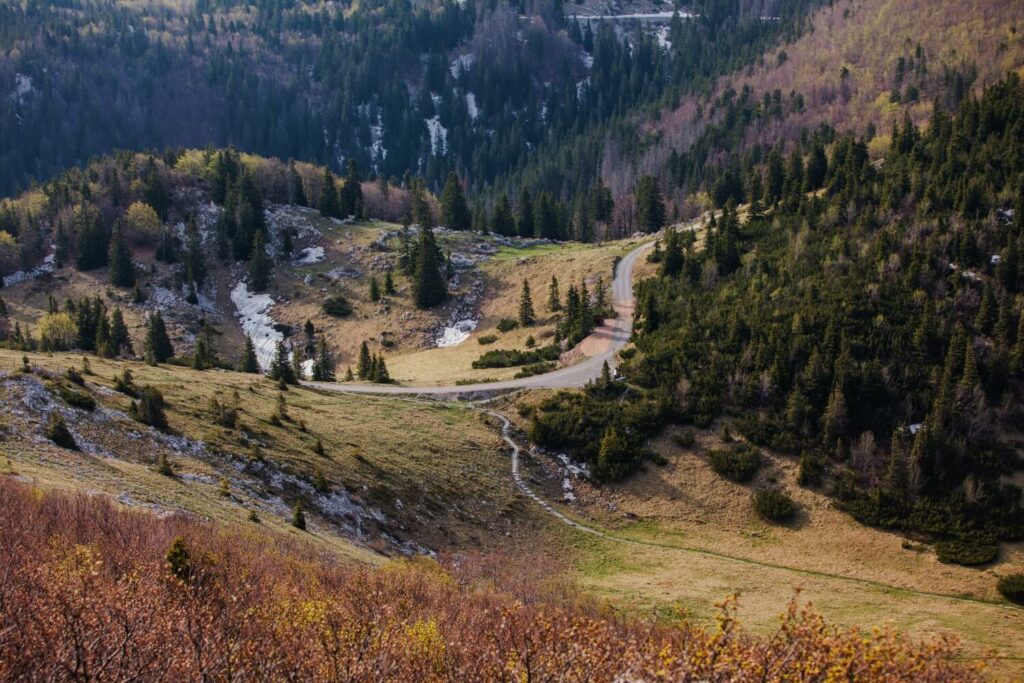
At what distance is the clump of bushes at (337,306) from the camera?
102 m

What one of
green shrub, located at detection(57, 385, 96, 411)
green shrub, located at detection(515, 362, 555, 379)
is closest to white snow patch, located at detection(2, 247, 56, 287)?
green shrub, located at detection(515, 362, 555, 379)

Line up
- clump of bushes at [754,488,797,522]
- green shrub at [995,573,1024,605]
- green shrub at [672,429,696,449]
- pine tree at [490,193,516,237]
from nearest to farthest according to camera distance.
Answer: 1. green shrub at [995,573,1024,605]
2. clump of bushes at [754,488,797,522]
3. green shrub at [672,429,696,449]
4. pine tree at [490,193,516,237]

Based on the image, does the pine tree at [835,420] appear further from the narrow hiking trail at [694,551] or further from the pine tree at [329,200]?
the pine tree at [329,200]

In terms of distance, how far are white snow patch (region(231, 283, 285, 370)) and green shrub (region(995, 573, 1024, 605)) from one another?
78230mm

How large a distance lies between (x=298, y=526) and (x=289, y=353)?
216 feet

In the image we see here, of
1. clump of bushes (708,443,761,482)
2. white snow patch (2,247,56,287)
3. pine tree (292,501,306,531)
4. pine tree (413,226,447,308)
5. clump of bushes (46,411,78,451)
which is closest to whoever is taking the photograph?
pine tree (292,501,306,531)

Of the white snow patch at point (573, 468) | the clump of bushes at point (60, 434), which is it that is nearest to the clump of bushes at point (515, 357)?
the white snow patch at point (573, 468)

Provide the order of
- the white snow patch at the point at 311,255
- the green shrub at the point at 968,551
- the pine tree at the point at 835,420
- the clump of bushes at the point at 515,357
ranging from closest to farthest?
the green shrub at the point at 968,551 < the pine tree at the point at 835,420 < the clump of bushes at the point at 515,357 < the white snow patch at the point at 311,255

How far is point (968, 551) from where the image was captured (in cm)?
4525

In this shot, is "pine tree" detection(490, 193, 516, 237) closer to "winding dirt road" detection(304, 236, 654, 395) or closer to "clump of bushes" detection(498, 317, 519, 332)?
"clump of bushes" detection(498, 317, 519, 332)

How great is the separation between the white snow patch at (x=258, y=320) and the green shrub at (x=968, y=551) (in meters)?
74.8

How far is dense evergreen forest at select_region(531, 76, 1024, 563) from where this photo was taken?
167ft

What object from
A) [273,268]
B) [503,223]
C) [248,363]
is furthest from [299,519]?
[503,223]

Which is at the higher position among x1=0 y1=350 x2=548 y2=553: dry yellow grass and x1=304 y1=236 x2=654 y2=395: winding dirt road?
x1=0 y1=350 x2=548 y2=553: dry yellow grass
